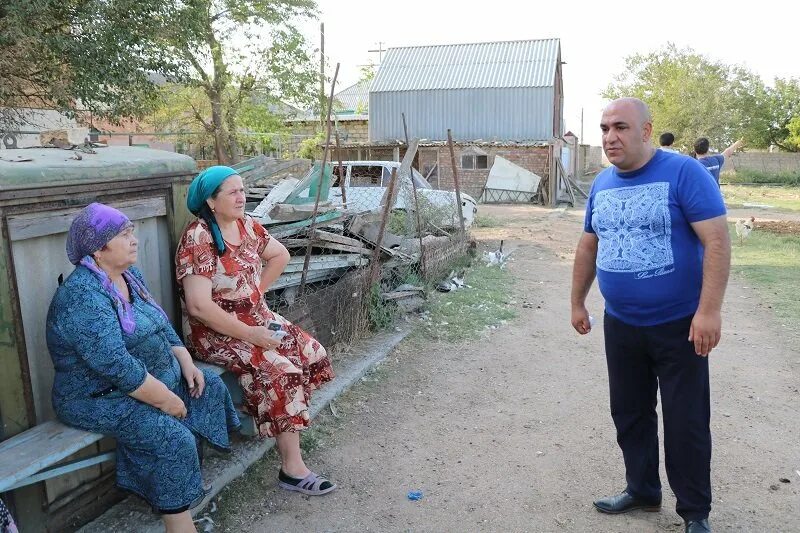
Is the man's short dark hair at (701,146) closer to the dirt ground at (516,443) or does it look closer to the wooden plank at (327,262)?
the dirt ground at (516,443)

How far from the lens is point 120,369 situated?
7.66 feet

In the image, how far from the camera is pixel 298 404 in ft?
10.6

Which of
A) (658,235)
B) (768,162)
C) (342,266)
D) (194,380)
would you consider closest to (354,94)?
(768,162)

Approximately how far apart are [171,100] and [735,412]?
19.2 m

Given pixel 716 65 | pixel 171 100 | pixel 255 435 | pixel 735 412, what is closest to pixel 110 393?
pixel 255 435

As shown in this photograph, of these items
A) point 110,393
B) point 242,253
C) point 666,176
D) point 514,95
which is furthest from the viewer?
point 514,95

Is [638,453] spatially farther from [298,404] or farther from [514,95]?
[514,95]

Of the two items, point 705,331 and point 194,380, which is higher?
point 705,331

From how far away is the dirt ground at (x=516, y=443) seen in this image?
9.99 feet

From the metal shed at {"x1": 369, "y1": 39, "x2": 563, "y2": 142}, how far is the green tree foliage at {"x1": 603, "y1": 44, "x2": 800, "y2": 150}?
48.4 ft

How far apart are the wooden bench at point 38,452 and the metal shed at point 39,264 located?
0.45ft

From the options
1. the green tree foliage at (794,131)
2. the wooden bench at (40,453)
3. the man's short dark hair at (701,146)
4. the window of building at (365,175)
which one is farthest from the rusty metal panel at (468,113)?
the green tree foliage at (794,131)

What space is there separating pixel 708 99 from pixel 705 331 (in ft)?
131

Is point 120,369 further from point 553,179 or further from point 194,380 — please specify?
point 553,179
